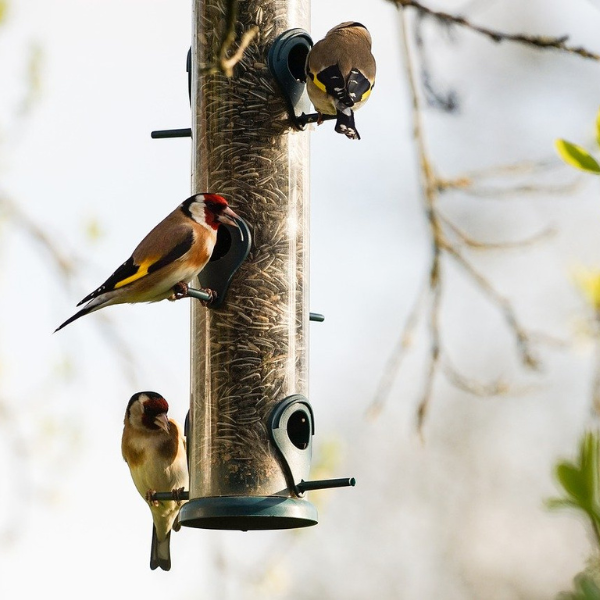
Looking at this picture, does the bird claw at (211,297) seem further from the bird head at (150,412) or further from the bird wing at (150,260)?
the bird head at (150,412)

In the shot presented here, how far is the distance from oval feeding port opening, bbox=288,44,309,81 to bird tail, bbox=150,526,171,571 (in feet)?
8.68

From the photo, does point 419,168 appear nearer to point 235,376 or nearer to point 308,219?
point 308,219

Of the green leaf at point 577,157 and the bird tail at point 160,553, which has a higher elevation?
the green leaf at point 577,157

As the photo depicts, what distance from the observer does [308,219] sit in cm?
652

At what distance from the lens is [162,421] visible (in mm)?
6551

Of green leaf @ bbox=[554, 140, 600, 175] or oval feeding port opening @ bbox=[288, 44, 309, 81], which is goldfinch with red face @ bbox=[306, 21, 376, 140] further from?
green leaf @ bbox=[554, 140, 600, 175]

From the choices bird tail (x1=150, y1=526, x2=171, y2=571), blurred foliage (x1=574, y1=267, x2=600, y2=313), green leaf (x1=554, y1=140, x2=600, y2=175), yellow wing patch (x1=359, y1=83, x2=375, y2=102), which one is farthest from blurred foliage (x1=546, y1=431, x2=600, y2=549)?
bird tail (x1=150, y1=526, x2=171, y2=571)

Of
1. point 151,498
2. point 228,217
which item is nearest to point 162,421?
point 151,498

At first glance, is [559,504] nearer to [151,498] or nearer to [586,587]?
[586,587]

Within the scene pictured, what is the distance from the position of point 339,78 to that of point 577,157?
15.2 feet

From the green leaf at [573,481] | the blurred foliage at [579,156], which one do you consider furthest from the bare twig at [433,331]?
the green leaf at [573,481]

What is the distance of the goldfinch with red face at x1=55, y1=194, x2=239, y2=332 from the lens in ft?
19.1

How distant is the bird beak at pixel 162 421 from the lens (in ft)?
21.5

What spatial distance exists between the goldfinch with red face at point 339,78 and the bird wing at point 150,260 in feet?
3.46
